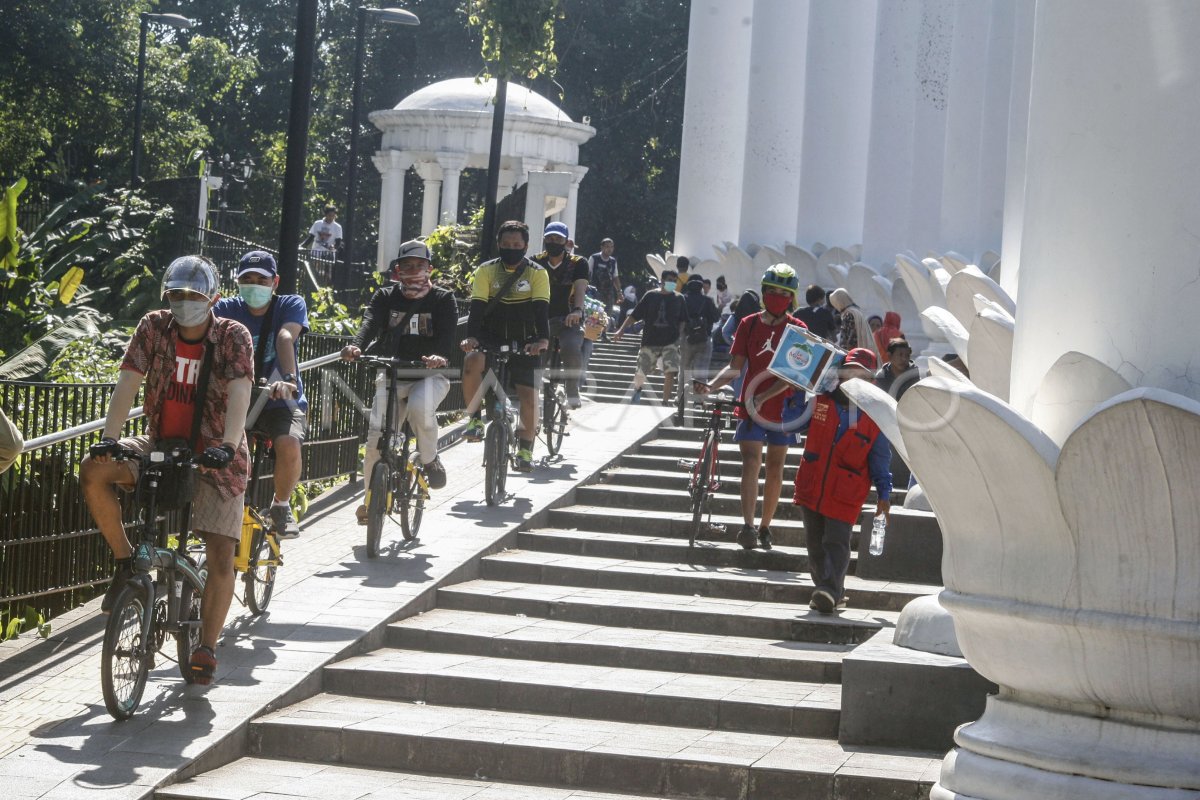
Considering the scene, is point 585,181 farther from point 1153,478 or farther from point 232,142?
point 1153,478

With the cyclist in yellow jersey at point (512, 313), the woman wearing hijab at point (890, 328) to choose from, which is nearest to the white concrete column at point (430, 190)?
the woman wearing hijab at point (890, 328)

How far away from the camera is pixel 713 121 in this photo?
29.2 metres

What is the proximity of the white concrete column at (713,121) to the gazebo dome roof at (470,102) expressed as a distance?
6565 millimetres

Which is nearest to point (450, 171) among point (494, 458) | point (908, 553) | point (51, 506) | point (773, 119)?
point (773, 119)

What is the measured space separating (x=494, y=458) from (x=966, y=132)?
27.5 feet

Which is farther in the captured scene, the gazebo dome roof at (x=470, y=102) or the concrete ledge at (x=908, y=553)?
the gazebo dome roof at (x=470, y=102)

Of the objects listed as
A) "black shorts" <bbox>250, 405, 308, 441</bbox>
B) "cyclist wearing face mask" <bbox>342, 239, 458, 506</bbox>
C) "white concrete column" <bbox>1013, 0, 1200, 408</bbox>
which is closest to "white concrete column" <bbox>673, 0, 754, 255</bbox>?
"cyclist wearing face mask" <bbox>342, 239, 458, 506</bbox>

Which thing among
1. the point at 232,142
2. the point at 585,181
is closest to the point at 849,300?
the point at 585,181

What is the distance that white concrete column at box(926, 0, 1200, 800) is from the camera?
3965 millimetres

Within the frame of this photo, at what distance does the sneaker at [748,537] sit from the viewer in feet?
37.3

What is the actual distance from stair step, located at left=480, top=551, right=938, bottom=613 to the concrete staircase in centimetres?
1

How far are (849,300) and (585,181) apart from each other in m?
38.1

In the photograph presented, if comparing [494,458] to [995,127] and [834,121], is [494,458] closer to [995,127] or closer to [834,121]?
[995,127]

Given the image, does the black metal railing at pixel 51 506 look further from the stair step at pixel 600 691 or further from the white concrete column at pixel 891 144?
the white concrete column at pixel 891 144
